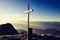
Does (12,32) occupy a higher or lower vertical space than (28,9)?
lower

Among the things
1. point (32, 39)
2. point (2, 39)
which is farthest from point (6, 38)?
point (32, 39)

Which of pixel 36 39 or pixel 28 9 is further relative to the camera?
pixel 36 39

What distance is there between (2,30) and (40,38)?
10.5 metres

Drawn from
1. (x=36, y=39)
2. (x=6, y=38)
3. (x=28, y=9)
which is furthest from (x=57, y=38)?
(x=28, y=9)

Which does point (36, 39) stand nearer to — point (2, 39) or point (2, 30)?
point (2, 39)

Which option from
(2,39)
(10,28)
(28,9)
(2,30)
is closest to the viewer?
(28,9)

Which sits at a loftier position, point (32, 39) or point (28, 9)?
point (28, 9)

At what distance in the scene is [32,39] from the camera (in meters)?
27.5

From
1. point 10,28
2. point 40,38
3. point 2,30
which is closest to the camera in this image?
point 40,38

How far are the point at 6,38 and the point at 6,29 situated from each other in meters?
9.78

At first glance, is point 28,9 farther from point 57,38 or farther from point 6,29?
point 6,29

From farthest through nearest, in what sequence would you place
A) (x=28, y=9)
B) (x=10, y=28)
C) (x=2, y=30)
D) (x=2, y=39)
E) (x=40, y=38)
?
(x=10, y=28), (x=2, y=30), (x=40, y=38), (x=2, y=39), (x=28, y=9)

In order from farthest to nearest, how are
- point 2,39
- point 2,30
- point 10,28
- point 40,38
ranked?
point 10,28, point 2,30, point 40,38, point 2,39

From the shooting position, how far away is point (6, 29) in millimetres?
37062
